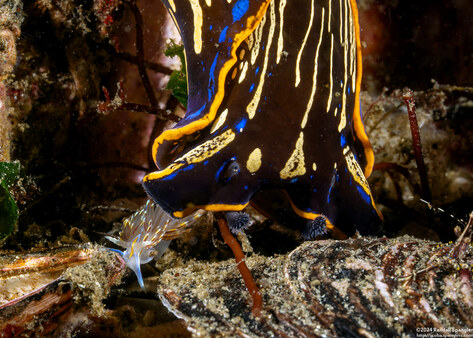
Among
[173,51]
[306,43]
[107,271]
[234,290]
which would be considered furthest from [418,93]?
[107,271]

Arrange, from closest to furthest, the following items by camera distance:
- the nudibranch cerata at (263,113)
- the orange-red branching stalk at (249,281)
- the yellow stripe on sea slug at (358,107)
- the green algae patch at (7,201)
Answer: the orange-red branching stalk at (249,281) → the nudibranch cerata at (263,113) → the green algae patch at (7,201) → the yellow stripe on sea slug at (358,107)

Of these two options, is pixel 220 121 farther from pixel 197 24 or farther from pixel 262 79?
pixel 197 24

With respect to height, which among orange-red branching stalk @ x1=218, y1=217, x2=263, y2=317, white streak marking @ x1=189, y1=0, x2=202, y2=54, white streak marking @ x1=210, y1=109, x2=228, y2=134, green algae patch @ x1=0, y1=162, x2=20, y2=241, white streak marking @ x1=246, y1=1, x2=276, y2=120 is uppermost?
white streak marking @ x1=189, y1=0, x2=202, y2=54

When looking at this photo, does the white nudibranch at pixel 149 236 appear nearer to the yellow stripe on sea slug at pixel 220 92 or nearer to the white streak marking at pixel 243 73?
the yellow stripe on sea slug at pixel 220 92

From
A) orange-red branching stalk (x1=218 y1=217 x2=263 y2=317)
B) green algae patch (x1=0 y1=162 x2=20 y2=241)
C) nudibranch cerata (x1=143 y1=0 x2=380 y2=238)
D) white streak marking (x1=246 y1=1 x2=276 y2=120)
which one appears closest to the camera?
orange-red branching stalk (x1=218 y1=217 x2=263 y2=317)

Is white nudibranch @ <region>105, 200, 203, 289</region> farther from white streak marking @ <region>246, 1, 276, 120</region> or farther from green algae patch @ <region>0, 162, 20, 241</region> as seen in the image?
white streak marking @ <region>246, 1, 276, 120</region>

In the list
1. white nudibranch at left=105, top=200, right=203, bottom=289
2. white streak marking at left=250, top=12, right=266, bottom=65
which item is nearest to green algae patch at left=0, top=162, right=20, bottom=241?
white nudibranch at left=105, top=200, right=203, bottom=289

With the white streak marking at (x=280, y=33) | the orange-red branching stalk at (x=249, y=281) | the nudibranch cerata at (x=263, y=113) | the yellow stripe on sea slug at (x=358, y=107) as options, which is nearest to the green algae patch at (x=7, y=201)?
the nudibranch cerata at (x=263, y=113)
